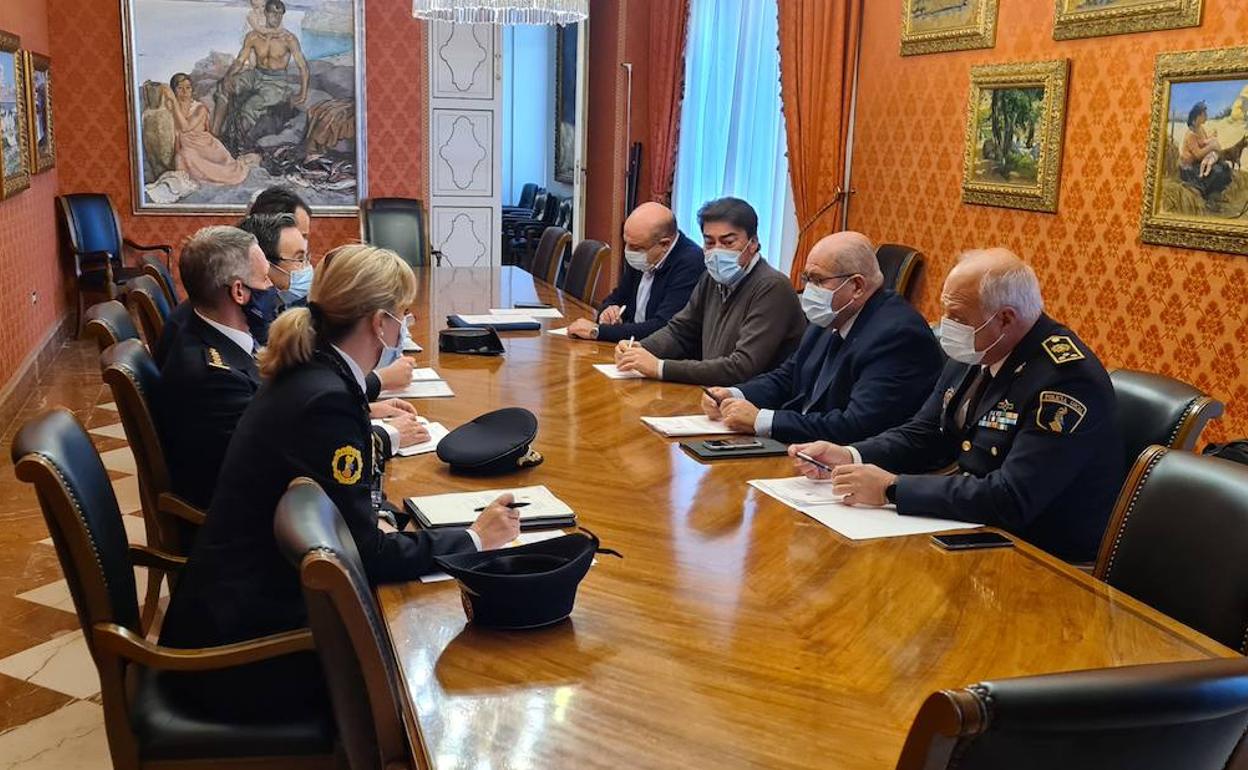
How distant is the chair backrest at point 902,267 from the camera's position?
5.63 meters

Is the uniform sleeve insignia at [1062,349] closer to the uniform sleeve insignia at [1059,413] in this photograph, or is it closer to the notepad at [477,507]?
the uniform sleeve insignia at [1059,413]

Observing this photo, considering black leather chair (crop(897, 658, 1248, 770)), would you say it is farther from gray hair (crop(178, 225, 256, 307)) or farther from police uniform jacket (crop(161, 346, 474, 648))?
gray hair (crop(178, 225, 256, 307))

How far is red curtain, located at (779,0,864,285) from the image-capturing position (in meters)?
6.23

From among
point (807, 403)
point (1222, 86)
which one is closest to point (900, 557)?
point (807, 403)

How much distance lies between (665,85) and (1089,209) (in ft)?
14.1

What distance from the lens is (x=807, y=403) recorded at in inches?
136

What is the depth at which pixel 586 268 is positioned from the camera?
606 centimetres

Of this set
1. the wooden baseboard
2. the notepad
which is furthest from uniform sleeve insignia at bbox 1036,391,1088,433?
the wooden baseboard

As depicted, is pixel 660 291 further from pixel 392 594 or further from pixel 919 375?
pixel 392 594

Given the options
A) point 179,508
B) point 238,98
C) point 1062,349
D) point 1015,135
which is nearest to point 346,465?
point 179,508

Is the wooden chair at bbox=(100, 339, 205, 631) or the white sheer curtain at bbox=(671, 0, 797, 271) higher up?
the white sheer curtain at bbox=(671, 0, 797, 271)

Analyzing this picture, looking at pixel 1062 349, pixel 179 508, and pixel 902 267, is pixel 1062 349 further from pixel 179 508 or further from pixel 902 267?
pixel 902 267

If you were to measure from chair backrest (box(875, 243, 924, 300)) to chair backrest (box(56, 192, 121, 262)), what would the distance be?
17.8ft

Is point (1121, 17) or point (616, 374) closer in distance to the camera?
point (616, 374)
